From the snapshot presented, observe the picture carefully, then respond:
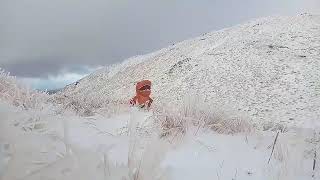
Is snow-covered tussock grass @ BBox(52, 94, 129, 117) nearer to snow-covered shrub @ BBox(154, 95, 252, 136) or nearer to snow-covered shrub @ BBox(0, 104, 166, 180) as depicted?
snow-covered shrub @ BBox(154, 95, 252, 136)

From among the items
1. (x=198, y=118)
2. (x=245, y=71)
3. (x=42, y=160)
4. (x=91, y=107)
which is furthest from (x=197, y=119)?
(x=245, y=71)

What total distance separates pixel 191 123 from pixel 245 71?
506 inches

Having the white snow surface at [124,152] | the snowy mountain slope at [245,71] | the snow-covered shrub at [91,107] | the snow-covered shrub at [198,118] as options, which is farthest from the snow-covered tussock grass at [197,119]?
the snowy mountain slope at [245,71]

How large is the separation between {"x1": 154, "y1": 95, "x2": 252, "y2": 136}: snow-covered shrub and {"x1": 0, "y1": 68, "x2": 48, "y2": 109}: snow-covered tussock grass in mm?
1151

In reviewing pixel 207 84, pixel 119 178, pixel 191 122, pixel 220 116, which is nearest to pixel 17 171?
pixel 119 178

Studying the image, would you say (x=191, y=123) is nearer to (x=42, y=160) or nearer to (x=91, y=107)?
(x=91, y=107)

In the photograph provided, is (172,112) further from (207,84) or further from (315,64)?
(315,64)

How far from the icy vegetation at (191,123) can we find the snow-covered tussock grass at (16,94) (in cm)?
2

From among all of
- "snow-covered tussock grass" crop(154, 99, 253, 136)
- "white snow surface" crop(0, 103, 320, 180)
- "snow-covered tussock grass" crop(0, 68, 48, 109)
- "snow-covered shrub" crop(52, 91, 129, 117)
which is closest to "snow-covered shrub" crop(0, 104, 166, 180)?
"white snow surface" crop(0, 103, 320, 180)

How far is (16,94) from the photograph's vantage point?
18.4 feet

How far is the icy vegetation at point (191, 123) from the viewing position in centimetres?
179

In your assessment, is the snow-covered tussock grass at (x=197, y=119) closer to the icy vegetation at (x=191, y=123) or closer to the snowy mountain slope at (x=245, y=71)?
the icy vegetation at (x=191, y=123)

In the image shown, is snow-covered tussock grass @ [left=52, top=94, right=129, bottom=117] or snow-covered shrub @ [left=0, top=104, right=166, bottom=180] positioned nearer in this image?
snow-covered shrub @ [left=0, top=104, right=166, bottom=180]

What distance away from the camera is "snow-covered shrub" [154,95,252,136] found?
183 inches
